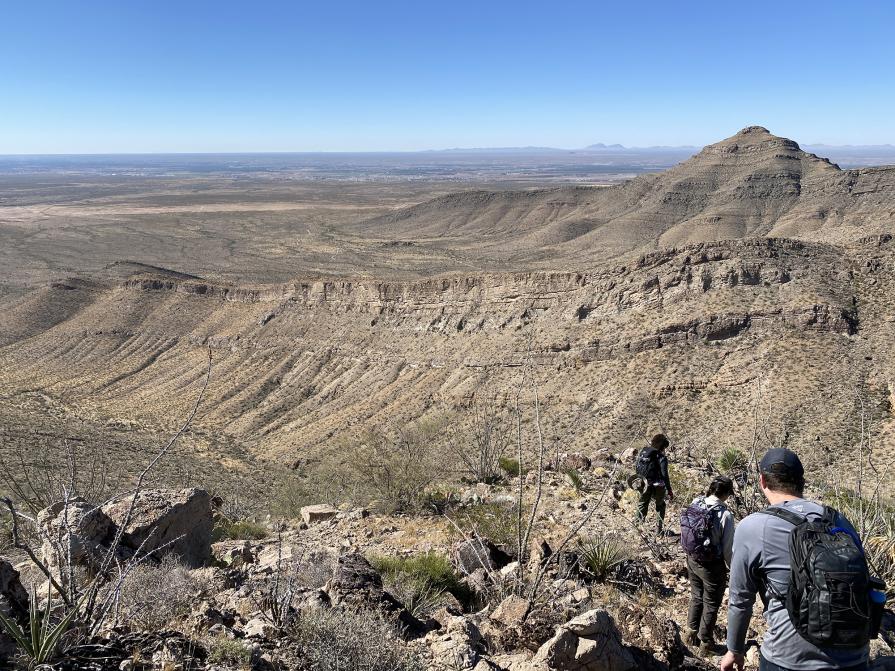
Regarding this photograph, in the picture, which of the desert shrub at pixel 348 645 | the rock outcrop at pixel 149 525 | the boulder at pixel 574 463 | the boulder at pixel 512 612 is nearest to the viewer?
the desert shrub at pixel 348 645

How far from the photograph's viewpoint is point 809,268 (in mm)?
26375

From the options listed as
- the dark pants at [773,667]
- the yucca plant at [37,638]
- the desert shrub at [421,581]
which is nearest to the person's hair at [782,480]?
the dark pants at [773,667]

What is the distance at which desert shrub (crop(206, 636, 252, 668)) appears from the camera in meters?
4.36

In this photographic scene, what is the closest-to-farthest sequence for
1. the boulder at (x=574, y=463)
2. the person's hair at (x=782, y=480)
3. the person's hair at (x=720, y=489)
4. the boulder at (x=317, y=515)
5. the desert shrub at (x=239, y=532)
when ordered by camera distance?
the person's hair at (x=782, y=480), the person's hair at (x=720, y=489), the desert shrub at (x=239, y=532), the boulder at (x=317, y=515), the boulder at (x=574, y=463)

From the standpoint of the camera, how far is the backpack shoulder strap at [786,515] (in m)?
3.41

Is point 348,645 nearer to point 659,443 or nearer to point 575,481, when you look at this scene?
point 659,443

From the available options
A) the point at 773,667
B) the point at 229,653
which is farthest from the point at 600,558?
the point at 229,653

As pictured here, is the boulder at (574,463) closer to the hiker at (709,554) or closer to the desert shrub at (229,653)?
the hiker at (709,554)

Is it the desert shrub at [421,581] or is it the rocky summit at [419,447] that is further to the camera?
the desert shrub at [421,581]

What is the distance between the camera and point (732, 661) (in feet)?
12.7

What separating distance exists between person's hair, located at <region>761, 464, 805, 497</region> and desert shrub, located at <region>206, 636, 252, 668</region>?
3.77 meters

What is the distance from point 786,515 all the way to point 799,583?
0.38 metres

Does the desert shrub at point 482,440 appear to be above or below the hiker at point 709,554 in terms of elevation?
below

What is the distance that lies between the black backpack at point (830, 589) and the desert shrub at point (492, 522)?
4221mm
